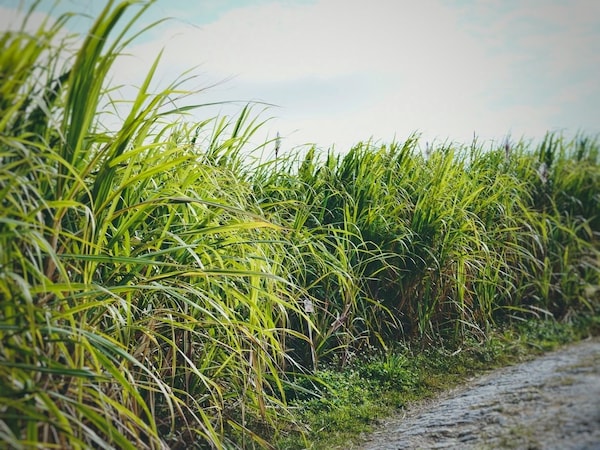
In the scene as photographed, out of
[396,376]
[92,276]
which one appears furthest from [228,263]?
→ [396,376]

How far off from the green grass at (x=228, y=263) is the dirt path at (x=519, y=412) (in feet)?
1.17

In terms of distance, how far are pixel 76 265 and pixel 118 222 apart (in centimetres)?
35

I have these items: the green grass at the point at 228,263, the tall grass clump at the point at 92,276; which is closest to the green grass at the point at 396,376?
the green grass at the point at 228,263

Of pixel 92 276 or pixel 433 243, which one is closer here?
pixel 92 276

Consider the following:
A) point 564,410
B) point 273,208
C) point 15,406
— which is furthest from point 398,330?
point 15,406

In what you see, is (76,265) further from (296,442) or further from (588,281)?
(588,281)

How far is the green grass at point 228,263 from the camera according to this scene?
81.1 inches

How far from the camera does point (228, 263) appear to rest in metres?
3.11

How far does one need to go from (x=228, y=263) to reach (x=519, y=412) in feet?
4.68

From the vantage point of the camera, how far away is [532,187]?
4555mm

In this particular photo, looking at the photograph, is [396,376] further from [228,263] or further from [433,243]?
[228,263]

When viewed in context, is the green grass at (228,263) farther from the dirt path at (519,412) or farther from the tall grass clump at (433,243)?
the dirt path at (519,412)

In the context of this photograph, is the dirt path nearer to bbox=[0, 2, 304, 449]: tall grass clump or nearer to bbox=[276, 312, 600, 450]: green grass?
bbox=[276, 312, 600, 450]: green grass

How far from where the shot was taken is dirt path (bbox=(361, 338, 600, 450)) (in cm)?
235
